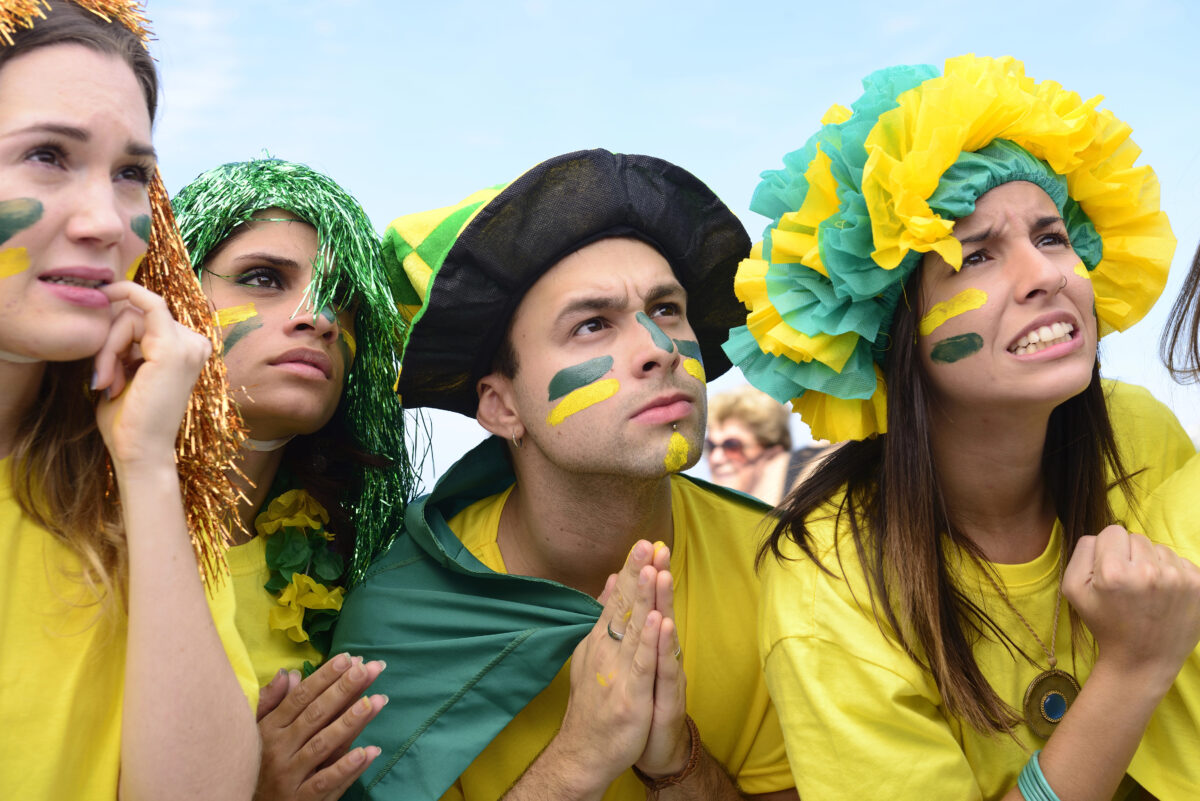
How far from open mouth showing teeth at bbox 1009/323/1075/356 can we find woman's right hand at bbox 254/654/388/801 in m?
1.71

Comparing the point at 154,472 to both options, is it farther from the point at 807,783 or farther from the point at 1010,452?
the point at 1010,452

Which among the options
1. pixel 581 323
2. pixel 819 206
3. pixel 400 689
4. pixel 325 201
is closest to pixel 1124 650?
pixel 819 206

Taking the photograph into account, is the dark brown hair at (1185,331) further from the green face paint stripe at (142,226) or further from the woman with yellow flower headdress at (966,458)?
the green face paint stripe at (142,226)

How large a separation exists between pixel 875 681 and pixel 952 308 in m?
0.87

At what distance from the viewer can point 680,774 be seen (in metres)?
2.98

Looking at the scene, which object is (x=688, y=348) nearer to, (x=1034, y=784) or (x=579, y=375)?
(x=579, y=375)

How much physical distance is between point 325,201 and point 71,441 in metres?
1.31

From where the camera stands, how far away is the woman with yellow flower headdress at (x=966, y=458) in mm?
2525

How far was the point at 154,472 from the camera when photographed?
225 centimetres

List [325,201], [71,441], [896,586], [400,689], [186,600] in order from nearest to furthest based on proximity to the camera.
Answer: [186,600] < [71,441] < [896,586] < [400,689] < [325,201]

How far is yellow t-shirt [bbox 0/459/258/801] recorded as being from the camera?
220 cm

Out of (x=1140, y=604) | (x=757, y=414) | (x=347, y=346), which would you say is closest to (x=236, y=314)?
(x=347, y=346)

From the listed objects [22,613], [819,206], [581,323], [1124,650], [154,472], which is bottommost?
[1124,650]

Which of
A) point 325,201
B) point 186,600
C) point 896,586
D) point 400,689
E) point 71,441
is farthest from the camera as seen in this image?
point 325,201
